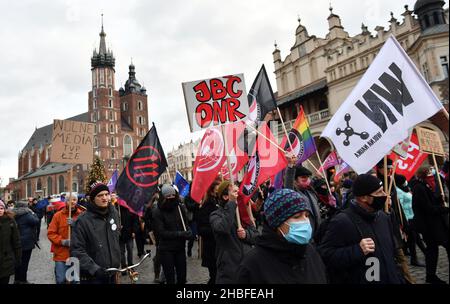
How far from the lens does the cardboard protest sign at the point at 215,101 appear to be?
5121 mm

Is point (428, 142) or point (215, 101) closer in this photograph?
point (215, 101)

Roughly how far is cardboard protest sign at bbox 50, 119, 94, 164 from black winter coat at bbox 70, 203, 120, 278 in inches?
83.2

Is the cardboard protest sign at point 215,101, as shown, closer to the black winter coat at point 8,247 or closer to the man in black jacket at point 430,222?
the man in black jacket at point 430,222

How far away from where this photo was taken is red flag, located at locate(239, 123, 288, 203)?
4969mm

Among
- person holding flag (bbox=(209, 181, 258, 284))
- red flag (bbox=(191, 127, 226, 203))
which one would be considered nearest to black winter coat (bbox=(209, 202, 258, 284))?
person holding flag (bbox=(209, 181, 258, 284))

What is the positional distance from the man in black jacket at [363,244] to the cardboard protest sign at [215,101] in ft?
8.50

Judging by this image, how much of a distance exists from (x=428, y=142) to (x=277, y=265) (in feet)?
15.6

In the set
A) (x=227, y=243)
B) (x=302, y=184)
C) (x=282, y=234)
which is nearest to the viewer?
(x=282, y=234)

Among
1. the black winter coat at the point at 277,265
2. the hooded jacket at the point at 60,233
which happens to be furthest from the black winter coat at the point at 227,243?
the hooded jacket at the point at 60,233

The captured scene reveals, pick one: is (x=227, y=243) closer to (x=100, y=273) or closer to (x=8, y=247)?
(x=100, y=273)

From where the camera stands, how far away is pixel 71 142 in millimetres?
5824

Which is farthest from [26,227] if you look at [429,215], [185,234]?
[429,215]

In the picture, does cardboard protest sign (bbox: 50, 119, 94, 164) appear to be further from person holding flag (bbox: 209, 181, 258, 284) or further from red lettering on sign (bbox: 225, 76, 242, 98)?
person holding flag (bbox: 209, 181, 258, 284)

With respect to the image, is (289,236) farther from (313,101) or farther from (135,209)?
(313,101)
